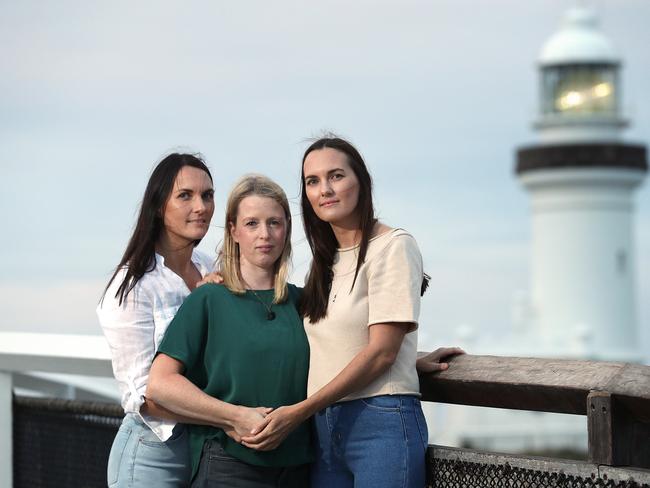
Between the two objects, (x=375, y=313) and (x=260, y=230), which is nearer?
(x=375, y=313)

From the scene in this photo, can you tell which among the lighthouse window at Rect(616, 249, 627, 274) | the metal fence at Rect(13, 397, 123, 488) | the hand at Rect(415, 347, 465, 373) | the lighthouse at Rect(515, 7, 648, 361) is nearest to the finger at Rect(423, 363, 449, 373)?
the hand at Rect(415, 347, 465, 373)

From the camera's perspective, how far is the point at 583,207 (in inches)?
1259

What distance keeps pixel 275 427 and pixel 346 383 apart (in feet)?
0.66

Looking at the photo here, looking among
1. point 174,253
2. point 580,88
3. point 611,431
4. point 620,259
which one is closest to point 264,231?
point 174,253

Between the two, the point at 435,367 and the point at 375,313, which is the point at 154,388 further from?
the point at 435,367

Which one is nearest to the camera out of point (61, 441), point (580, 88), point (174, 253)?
point (174, 253)

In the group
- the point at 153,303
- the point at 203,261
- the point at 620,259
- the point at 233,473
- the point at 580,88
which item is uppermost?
the point at 580,88

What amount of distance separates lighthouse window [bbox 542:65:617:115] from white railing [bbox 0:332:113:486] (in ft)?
95.8

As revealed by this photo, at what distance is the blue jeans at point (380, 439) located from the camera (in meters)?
3.25

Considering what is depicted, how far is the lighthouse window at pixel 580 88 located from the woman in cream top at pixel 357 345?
30.4 meters

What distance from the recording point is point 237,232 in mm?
3445

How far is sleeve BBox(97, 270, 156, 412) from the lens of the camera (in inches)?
134

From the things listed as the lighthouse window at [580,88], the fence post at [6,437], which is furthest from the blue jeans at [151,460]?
the lighthouse window at [580,88]

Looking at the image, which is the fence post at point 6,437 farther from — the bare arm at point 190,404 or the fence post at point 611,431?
the fence post at point 611,431
